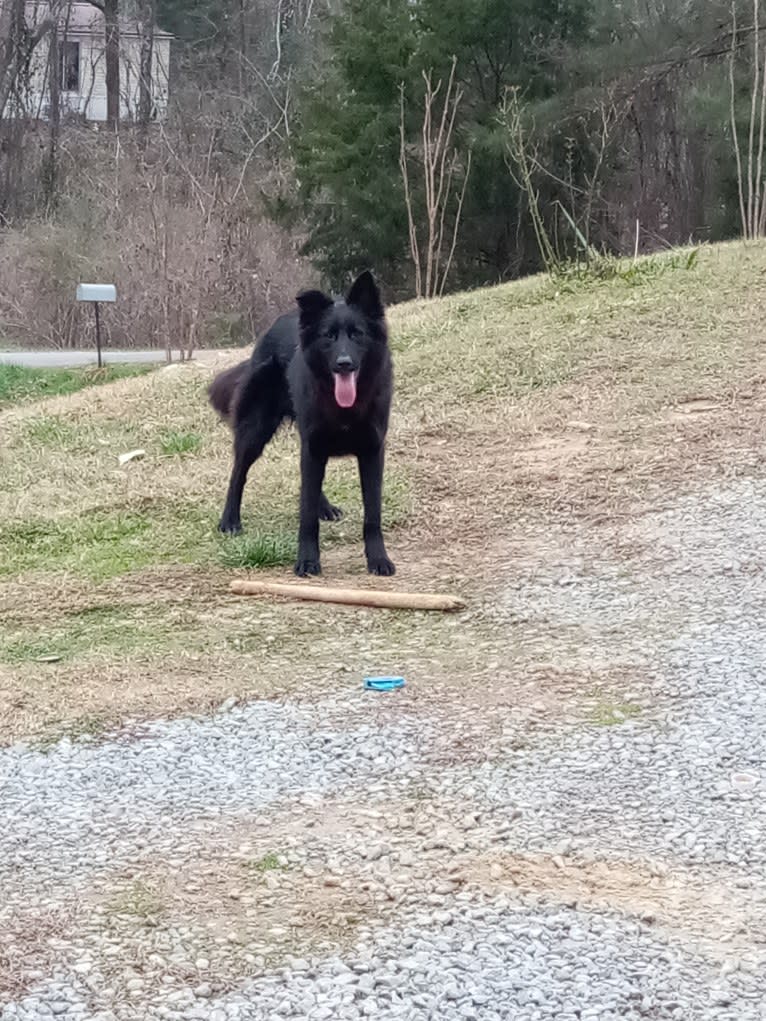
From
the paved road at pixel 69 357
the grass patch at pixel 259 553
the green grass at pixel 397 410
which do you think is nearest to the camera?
the grass patch at pixel 259 553

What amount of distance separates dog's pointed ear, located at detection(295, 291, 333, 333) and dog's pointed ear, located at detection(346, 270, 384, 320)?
102 millimetres

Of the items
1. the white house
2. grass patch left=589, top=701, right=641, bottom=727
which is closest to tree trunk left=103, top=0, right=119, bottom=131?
the white house

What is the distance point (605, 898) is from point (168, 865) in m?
1.03

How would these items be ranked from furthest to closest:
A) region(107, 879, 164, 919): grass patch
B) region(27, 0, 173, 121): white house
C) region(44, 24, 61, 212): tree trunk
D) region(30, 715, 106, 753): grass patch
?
region(27, 0, 173, 121): white house, region(44, 24, 61, 212): tree trunk, region(30, 715, 106, 753): grass patch, region(107, 879, 164, 919): grass patch

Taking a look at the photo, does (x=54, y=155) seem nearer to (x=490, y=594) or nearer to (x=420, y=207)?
(x=420, y=207)

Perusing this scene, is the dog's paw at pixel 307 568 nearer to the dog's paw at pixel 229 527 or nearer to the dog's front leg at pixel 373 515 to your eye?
the dog's front leg at pixel 373 515

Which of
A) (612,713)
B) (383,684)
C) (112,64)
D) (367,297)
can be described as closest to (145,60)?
(112,64)

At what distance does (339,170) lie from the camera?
22.6 metres

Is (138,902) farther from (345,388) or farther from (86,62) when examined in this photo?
(86,62)

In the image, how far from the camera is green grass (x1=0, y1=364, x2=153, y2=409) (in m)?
13.6

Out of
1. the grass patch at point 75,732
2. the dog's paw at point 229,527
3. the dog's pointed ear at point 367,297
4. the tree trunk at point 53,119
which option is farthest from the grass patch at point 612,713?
the tree trunk at point 53,119

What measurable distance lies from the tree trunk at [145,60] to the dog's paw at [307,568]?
28922mm

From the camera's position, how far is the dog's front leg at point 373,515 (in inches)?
238

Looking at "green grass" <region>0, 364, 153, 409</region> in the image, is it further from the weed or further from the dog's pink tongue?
the weed
